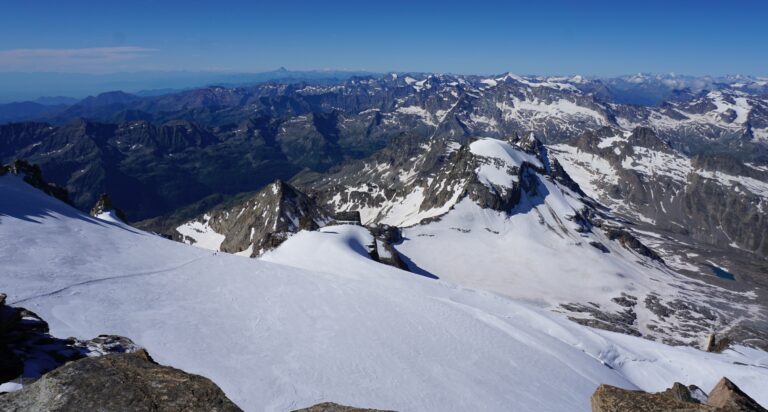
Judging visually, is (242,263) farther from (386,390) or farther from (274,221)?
(274,221)

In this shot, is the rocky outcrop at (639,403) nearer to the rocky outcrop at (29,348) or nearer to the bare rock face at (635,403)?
the bare rock face at (635,403)

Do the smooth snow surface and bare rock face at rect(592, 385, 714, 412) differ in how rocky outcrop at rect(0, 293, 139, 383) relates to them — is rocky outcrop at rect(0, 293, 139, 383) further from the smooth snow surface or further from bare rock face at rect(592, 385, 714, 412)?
bare rock face at rect(592, 385, 714, 412)

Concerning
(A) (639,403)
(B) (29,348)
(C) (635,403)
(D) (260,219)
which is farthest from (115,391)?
(D) (260,219)

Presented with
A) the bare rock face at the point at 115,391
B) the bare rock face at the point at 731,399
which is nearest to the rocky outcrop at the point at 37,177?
Answer: the bare rock face at the point at 115,391

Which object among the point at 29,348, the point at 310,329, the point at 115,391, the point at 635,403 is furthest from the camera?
the point at 310,329

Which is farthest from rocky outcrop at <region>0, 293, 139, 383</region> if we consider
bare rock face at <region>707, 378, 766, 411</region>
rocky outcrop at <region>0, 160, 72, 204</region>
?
rocky outcrop at <region>0, 160, 72, 204</region>

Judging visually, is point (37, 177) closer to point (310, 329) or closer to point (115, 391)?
point (310, 329)

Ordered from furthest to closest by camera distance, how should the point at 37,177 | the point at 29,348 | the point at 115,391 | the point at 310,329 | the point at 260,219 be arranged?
the point at 260,219, the point at 37,177, the point at 310,329, the point at 29,348, the point at 115,391
